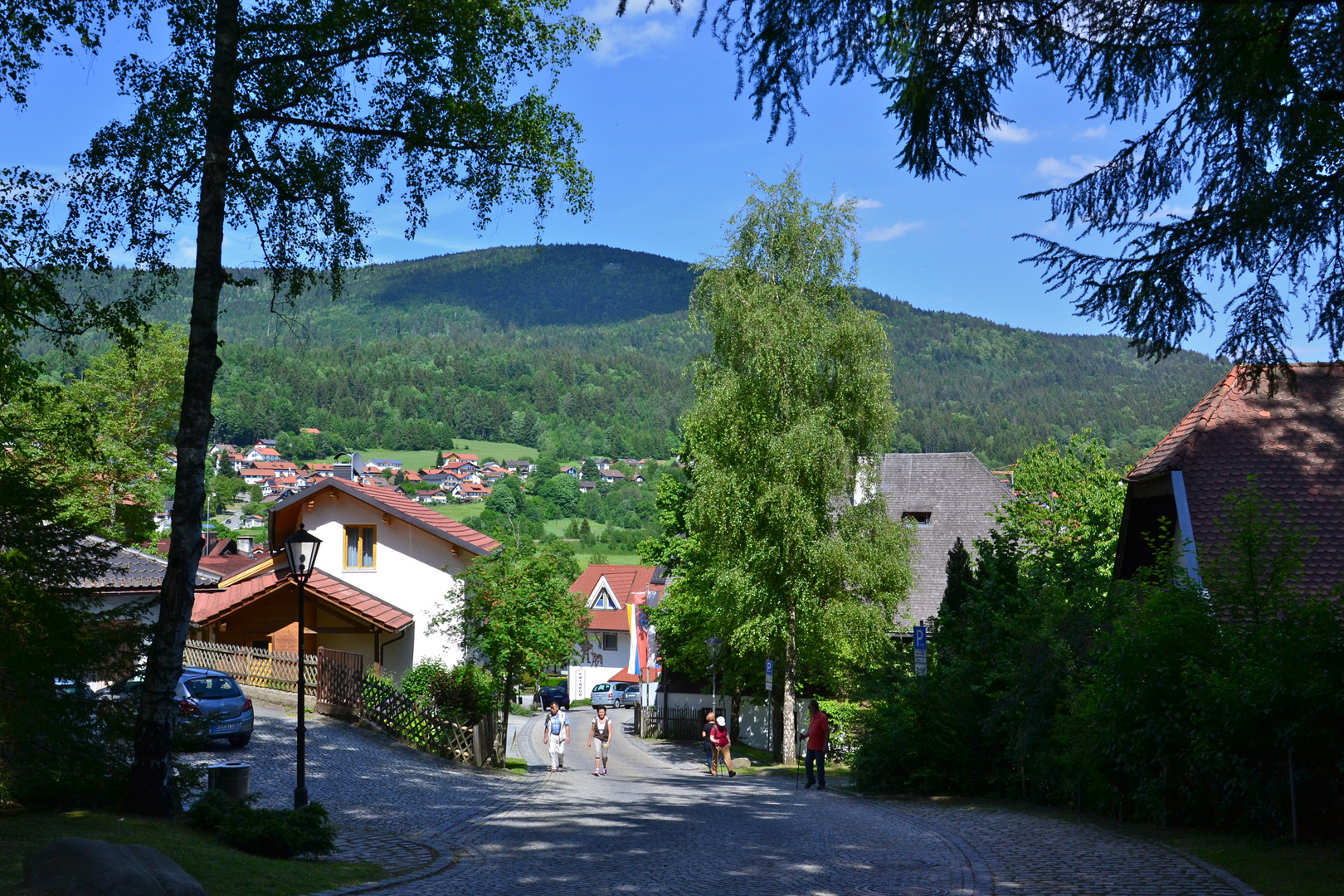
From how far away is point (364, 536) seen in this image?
35.0 metres

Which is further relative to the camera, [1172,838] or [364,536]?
[364,536]

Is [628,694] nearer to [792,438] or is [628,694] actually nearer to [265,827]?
[792,438]

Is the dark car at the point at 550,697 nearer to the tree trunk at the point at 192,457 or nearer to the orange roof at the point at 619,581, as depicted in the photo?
the orange roof at the point at 619,581

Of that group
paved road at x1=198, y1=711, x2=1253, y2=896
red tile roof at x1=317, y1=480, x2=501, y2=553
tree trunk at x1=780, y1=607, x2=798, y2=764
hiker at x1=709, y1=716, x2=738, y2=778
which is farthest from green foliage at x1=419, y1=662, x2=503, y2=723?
red tile roof at x1=317, y1=480, x2=501, y2=553

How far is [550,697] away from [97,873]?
61.7 metres

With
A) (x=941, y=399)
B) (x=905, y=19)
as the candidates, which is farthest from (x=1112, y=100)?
(x=941, y=399)

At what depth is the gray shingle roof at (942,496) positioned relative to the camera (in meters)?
41.1

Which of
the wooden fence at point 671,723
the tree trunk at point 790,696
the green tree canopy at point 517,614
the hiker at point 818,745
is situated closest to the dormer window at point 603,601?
the wooden fence at point 671,723

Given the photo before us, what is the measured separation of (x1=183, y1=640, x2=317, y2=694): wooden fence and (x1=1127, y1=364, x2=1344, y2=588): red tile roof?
69.7 feet

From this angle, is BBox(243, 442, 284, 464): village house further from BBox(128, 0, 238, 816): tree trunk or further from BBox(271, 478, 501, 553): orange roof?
BBox(128, 0, 238, 816): tree trunk

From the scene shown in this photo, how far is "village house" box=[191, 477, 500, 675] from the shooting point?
33.6 m

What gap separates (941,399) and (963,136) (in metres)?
171

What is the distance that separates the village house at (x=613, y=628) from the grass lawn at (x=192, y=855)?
221 feet

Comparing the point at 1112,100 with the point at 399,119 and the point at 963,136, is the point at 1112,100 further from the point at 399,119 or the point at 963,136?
the point at 399,119
